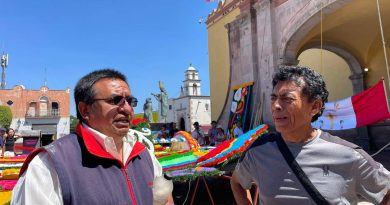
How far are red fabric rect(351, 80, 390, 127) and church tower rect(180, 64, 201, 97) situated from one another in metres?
53.6

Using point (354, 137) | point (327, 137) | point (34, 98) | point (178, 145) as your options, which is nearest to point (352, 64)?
point (354, 137)

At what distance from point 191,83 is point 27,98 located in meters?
28.5

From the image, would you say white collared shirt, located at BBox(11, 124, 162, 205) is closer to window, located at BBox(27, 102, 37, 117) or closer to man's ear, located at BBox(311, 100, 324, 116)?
man's ear, located at BBox(311, 100, 324, 116)

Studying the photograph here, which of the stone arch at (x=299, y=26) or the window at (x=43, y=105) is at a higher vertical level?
the stone arch at (x=299, y=26)

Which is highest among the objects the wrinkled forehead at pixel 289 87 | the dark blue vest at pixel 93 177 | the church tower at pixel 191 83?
the church tower at pixel 191 83

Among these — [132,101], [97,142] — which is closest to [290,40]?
[132,101]

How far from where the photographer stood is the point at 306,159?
179 cm

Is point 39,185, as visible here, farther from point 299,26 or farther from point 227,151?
point 299,26

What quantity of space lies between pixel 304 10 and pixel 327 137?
9256mm

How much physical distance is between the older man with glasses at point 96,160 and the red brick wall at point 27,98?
165ft

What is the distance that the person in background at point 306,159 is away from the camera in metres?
1.73

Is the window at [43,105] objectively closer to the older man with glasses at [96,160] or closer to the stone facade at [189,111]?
the stone facade at [189,111]

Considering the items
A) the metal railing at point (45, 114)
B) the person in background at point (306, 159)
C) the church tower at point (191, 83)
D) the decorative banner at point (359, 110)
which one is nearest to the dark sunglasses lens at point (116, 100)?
the person in background at point (306, 159)

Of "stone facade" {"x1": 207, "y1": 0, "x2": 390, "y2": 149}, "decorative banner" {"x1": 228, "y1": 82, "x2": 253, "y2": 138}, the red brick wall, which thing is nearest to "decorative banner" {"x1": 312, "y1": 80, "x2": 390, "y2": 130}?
"stone facade" {"x1": 207, "y1": 0, "x2": 390, "y2": 149}
